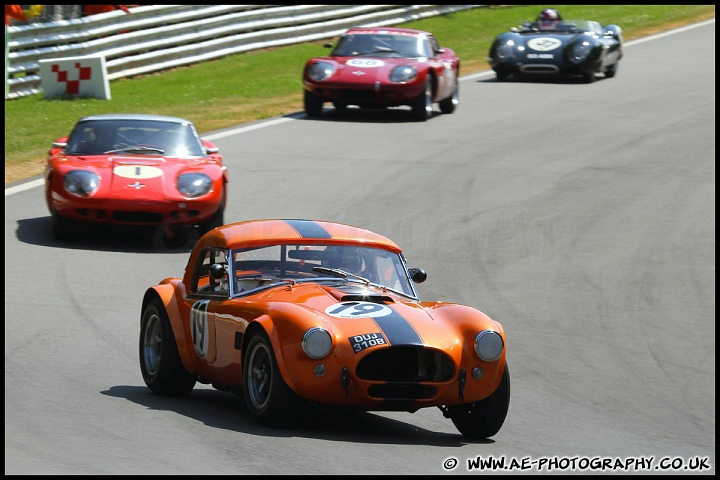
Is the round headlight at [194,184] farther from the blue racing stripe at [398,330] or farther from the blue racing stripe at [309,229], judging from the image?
the blue racing stripe at [398,330]

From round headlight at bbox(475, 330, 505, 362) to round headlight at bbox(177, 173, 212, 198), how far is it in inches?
242

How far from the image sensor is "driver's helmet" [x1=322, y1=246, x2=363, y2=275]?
8.05m

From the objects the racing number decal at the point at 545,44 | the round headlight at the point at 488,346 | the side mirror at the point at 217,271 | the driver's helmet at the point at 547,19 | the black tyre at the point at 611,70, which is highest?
the side mirror at the point at 217,271

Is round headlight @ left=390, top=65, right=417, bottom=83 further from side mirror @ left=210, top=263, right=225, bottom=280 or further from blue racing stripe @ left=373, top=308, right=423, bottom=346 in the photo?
blue racing stripe @ left=373, top=308, right=423, bottom=346

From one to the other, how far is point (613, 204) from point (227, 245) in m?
8.01

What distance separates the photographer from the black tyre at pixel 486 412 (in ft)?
23.5

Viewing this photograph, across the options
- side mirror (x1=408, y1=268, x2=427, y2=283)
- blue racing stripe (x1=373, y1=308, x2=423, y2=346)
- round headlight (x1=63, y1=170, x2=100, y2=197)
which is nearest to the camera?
blue racing stripe (x1=373, y1=308, x2=423, y2=346)

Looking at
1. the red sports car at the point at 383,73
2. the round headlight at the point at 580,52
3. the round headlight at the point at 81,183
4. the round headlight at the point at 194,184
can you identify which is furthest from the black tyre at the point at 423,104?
the round headlight at the point at 81,183

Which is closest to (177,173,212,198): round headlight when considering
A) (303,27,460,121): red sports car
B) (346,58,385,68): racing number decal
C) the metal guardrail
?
(303,27,460,121): red sports car

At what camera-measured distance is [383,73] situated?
1964cm

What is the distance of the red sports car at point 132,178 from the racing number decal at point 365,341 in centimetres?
608
